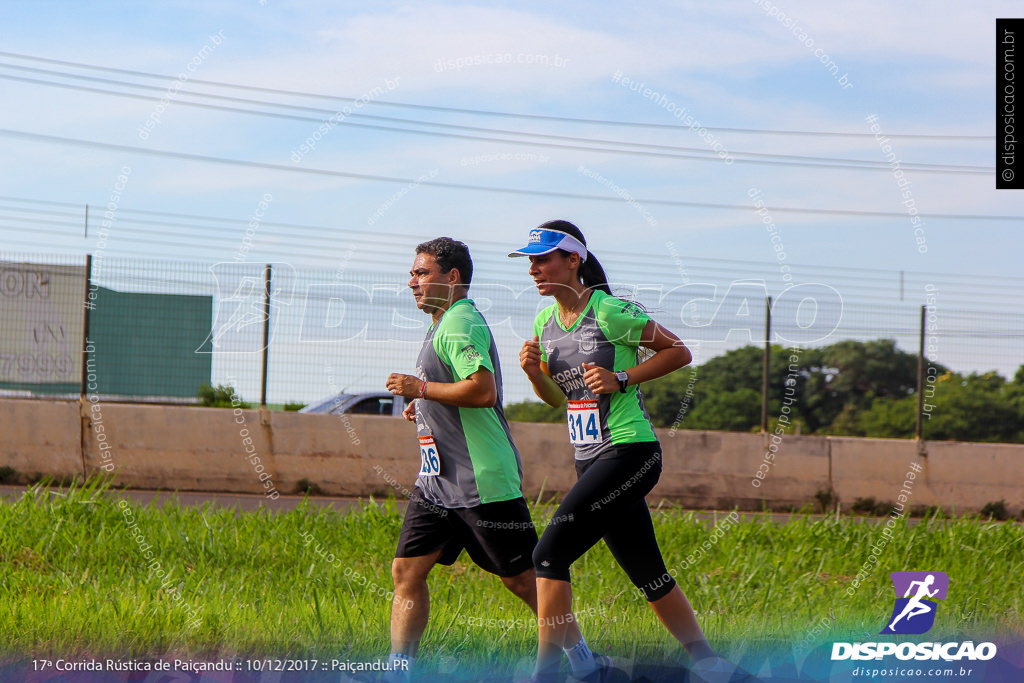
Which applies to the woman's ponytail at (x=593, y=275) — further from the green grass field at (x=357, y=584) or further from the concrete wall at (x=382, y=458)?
the concrete wall at (x=382, y=458)

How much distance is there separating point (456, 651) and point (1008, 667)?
2.52m

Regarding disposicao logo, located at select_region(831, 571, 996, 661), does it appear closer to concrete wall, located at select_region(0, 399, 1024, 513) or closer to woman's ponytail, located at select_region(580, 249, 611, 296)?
woman's ponytail, located at select_region(580, 249, 611, 296)

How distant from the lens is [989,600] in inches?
242

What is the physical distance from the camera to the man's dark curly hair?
4266mm

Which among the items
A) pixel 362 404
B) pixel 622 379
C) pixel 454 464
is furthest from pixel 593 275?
pixel 362 404

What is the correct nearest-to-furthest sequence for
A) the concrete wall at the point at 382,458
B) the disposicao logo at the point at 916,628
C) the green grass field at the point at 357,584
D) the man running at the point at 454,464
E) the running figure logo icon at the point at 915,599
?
the man running at the point at 454,464, the disposicao logo at the point at 916,628, the green grass field at the point at 357,584, the running figure logo icon at the point at 915,599, the concrete wall at the point at 382,458

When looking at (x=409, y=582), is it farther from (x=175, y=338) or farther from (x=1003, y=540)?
(x=175, y=338)

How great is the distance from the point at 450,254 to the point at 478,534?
3.97 ft

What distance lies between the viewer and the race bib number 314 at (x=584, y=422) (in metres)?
4.20

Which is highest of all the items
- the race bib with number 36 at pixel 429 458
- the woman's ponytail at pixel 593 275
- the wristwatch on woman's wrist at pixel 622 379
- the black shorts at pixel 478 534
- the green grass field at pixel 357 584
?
the woman's ponytail at pixel 593 275

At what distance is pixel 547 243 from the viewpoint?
4.24 metres

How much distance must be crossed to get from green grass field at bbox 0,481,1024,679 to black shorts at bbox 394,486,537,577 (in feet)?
2.01

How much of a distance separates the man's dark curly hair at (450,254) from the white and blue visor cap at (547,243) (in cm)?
26

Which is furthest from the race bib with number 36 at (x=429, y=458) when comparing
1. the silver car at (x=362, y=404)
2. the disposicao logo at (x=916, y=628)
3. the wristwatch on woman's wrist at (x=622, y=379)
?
the silver car at (x=362, y=404)
